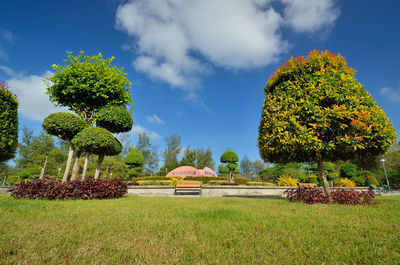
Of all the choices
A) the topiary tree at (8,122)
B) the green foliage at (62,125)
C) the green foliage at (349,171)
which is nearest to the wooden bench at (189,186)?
the green foliage at (62,125)

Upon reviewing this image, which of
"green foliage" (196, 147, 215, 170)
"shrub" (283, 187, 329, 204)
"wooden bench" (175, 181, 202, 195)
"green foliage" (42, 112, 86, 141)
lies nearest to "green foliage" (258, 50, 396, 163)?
"shrub" (283, 187, 329, 204)

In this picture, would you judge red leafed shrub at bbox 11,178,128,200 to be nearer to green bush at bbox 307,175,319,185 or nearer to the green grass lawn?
the green grass lawn

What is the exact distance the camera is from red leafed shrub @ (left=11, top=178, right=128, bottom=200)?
6.54 m

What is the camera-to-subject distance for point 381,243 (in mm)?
2266

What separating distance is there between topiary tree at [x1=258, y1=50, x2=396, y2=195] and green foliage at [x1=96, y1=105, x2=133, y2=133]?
721 centimetres

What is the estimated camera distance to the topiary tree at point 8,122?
8.09 metres

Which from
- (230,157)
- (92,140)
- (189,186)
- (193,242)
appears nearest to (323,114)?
(193,242)

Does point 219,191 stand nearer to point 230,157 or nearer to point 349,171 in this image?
point 230,157

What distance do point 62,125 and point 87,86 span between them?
2.13 meters

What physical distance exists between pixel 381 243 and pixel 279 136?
4414 millimetres

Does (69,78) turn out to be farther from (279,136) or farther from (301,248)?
(301,248)

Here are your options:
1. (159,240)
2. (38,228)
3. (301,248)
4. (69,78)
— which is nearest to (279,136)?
(301,248)

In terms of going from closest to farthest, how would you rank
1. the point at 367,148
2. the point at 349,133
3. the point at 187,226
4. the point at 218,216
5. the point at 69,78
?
the point at 187,226
the point at 218,216
the point at 349,133
the point at 367,148
the point at 69,78

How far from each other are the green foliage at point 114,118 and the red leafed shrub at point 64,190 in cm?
305
